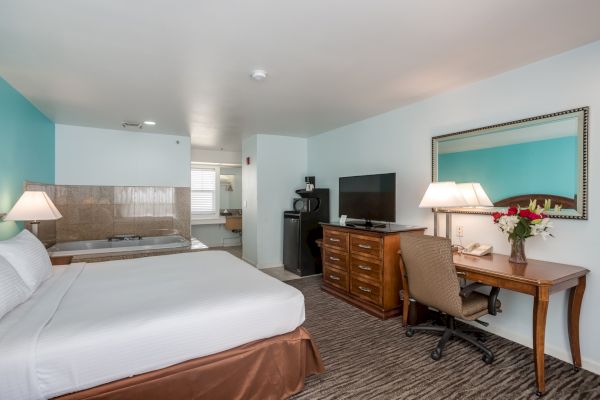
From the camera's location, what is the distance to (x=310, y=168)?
5.74m

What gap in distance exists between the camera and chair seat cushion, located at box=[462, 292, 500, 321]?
2328mm

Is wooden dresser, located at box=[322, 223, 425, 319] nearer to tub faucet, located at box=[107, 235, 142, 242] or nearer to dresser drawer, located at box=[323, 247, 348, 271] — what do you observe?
dresser drawer, located at box=[323, 247, 348, 271]

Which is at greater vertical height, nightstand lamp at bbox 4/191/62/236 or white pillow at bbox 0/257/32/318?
nightstand lamp at bbox 4/191/62/236

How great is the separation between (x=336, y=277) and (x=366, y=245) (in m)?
0.80

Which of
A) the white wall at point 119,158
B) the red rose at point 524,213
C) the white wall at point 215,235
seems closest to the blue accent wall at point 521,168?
the red rose at point 524,213

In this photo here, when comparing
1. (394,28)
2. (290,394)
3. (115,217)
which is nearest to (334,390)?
(290,394)

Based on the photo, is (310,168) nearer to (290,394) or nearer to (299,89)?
(299,89)

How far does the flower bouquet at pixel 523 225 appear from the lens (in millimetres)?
2307

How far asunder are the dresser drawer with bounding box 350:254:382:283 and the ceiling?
1893 mm

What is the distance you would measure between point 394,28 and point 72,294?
112 inches

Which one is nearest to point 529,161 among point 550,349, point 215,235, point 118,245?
point 550,349

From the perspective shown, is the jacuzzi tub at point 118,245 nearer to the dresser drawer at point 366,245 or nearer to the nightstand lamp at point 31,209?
the nightstand lamp at point 31,209

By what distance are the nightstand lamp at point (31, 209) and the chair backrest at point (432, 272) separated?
3420 millimetres

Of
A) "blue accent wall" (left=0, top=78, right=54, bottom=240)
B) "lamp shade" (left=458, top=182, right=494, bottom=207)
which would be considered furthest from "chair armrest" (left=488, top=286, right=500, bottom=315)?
"blue accent wall" (left=0, top=78, right=54, bottom=240)
